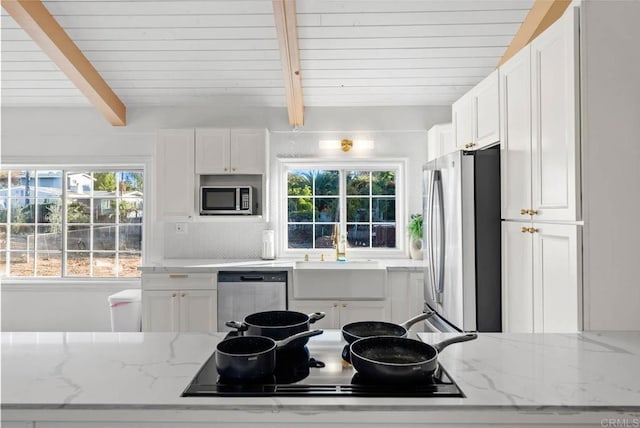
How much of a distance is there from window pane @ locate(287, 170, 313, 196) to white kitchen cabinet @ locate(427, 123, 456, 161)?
1221mm

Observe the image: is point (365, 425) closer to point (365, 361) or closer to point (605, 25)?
point (365, 361)

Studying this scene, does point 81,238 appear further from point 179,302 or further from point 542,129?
point 542,129

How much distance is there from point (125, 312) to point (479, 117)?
3.33 m

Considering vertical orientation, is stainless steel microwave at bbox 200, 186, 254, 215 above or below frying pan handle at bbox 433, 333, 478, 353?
above

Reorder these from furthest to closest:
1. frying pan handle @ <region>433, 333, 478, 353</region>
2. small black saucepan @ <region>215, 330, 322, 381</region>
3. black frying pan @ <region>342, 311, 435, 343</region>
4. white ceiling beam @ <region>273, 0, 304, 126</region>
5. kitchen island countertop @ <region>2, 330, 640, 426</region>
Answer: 1. white ceiling beam @ <region>273, 0, 304, 126</region>
2. black frying pan @ <region>342, 311, 435, 343</region>
3. frying pan handle @ <region>433, 333, 478, 353</region>
4. small black saucepan @ <region>215, 330, 322, 381</region>
5. kitchen island countertop @ <region>2, 330, 640, 426</region>

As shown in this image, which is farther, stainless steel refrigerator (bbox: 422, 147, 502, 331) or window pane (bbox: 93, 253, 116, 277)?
window pane (bbox: 93, 253, 116, 277)

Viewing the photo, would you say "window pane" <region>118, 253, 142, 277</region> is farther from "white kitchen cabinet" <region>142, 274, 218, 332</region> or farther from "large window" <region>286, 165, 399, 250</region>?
"large window" <region>286, 165, 399, 250</region>

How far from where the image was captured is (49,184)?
172 inches

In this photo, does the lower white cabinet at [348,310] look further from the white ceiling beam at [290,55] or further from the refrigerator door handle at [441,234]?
the white ceiling beam at [290,55]

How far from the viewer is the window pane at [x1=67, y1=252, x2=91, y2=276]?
438 centimetres

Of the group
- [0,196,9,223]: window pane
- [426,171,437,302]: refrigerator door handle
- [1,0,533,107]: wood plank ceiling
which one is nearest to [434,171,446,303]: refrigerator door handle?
[426,171,437,302]: refrigerator door handle

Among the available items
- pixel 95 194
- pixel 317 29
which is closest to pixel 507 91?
pixel 317 29

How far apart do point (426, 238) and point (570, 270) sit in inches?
51.6

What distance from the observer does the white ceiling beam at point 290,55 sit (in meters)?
2.76
